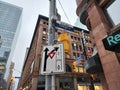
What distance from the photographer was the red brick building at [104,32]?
7.93 metres

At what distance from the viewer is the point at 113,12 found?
9953mm

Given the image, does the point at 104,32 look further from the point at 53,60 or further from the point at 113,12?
the point at 53,60

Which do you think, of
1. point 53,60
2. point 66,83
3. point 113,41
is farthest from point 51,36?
point 66,83

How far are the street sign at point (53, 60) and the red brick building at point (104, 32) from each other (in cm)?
283

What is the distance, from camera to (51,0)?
591cm

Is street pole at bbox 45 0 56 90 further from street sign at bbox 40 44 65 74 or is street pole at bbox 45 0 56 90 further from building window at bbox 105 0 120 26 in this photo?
building window at bbox 105 0 120 26

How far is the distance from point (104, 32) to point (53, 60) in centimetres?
626

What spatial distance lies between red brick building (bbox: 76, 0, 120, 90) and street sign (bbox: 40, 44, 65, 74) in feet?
9.30

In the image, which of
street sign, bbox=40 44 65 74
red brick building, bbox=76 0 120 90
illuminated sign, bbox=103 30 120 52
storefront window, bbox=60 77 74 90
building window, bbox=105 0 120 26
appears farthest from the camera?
storefront window, bbox=60 77 74 90

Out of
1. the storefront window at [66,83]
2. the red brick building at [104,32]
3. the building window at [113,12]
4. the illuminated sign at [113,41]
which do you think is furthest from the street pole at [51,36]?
Result: the storefront window at [66,83]

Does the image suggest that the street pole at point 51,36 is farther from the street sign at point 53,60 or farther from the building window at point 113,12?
the building window at point 113,12

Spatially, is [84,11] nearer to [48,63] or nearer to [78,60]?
[78,60]

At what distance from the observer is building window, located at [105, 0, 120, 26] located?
31.4 feet

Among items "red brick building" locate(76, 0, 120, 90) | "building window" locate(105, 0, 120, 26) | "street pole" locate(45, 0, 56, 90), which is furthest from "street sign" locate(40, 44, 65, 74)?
"building window" locate(105, 0, 120, 26)
